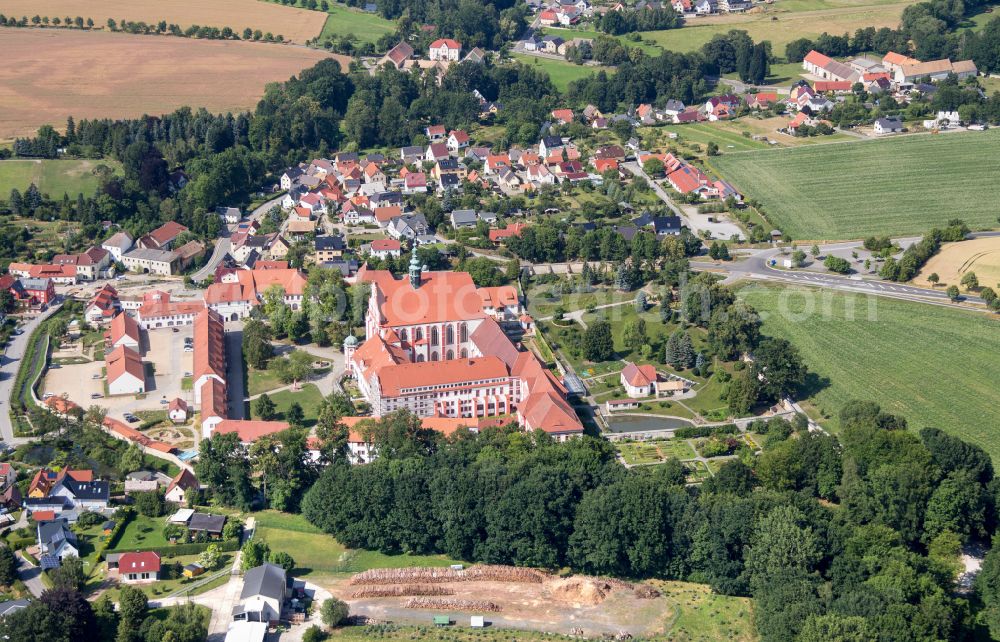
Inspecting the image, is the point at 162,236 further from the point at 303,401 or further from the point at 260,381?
the point at 303,401

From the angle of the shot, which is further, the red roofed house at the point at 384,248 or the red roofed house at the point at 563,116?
the red roofed house at the point at 563,116

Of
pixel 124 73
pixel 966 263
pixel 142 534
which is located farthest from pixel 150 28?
pixel 966 263

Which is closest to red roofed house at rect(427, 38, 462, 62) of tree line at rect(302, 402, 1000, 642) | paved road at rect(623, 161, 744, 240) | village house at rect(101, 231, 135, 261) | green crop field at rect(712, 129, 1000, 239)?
green crop field at rect(712, 129, 1000, 239)

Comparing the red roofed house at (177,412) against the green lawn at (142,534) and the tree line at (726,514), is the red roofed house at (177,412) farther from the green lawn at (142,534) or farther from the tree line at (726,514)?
the tree line at (726,514)

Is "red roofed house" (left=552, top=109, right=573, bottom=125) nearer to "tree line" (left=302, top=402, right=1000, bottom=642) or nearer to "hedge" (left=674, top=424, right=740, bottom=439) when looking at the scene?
"hedge" (left=674, top=424, right=740, bottom=439)

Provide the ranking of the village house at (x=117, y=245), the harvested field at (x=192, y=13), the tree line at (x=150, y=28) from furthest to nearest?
1. the harvested field at (x=192, y=13)
2. the tree line at (x=150, y=28)
3. the village house at (x=117, y=245)

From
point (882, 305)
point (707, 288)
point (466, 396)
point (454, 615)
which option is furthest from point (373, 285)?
point (882, 305)

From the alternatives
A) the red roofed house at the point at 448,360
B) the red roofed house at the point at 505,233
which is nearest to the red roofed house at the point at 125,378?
the red roofed house at the point at 448,360
